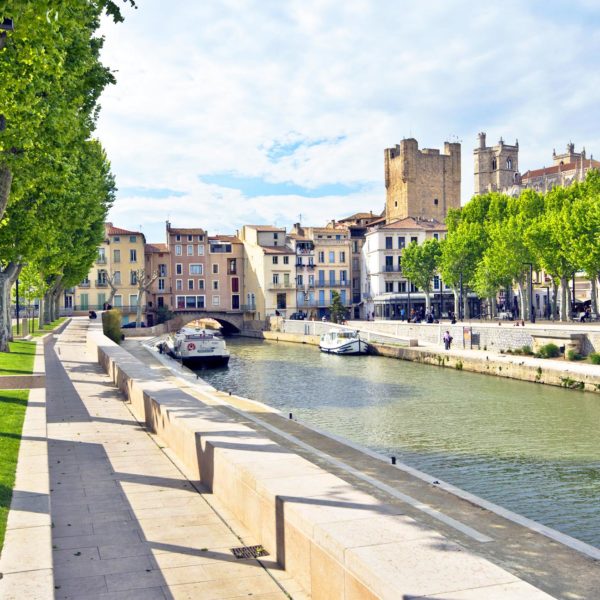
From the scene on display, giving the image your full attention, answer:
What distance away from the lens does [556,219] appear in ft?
172

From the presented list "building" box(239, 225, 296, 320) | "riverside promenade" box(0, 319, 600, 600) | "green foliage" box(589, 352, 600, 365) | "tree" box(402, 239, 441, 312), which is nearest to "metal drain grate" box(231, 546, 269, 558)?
"riverside promenade" box(0, 319, 600, 600)

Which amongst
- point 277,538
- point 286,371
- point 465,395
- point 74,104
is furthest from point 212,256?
point 277,538

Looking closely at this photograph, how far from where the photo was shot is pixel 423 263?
241 feet

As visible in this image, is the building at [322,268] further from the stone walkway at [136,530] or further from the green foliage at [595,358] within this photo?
the stone walkway at [136,530]

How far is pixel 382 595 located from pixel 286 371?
39944 millimetres

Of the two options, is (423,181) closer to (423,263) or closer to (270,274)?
(270,274)

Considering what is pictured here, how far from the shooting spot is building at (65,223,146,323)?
86375 millimetres

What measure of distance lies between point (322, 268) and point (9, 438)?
7817 cm

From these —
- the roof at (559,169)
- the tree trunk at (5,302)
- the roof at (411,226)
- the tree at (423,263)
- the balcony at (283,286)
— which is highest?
the roof at (559,169)

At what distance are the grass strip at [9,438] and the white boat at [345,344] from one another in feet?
128

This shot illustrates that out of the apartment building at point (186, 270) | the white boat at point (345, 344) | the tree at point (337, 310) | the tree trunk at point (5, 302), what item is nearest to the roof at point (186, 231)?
the apartment building at point (186, 270)

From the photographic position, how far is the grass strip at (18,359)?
20.5 meters

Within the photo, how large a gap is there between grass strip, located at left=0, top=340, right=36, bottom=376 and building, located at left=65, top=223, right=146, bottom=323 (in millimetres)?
53992

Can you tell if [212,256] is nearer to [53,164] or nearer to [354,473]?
[53,164]
